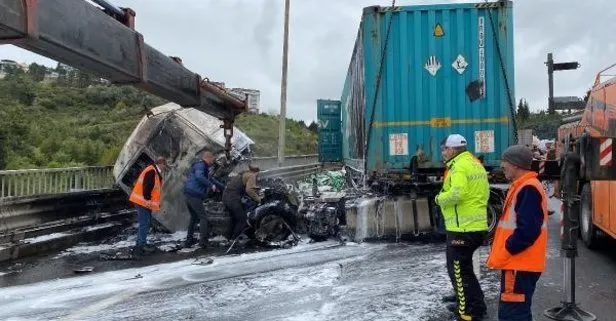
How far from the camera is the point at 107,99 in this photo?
43656 millimetres

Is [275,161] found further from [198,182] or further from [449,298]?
[449,298]

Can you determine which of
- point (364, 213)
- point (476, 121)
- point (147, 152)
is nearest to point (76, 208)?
point (147, 152)

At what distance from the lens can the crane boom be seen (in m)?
3.98

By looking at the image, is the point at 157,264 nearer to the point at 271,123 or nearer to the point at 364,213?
the point at 364,213

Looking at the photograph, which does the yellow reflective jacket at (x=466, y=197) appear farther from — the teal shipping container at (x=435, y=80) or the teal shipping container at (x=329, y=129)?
the teal shipping container at (x=329, y=129)

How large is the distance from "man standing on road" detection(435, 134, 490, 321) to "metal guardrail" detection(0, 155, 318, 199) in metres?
6.86

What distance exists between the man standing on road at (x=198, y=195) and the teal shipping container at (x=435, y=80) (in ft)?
9.28

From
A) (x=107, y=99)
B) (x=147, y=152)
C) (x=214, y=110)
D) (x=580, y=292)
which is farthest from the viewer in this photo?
(x=107, y=99)

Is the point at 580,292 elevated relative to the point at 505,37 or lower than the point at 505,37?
lower

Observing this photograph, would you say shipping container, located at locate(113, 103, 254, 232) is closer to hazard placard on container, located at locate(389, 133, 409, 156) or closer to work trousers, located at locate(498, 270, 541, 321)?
hazard placard on container, located at locate(389, 133, 409, 156)

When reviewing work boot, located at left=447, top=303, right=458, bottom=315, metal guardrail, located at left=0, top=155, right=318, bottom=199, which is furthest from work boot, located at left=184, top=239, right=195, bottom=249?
work boot, located at left=447, top=303, right=458, bottom=315

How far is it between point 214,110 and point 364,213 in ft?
9.56

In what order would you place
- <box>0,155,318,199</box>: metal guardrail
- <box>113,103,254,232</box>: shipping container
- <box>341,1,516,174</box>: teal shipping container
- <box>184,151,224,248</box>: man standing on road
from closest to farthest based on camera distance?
1. <box>341,1,516,174</box>: teal shipping container
2. <box>0,155,318,199</box>: metal guardrail
3. <box>184,151,224,248</box>: man standing on road
4. <box>113,103,254,232</box>: shipping container

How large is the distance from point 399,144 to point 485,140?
1.28m
